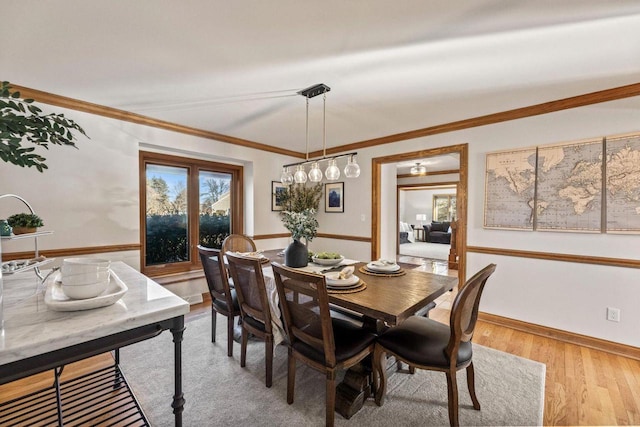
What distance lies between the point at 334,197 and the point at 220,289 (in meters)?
2.85

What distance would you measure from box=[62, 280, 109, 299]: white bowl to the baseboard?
367 centimetres

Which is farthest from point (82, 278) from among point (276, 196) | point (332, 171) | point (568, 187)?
point (568, 187)

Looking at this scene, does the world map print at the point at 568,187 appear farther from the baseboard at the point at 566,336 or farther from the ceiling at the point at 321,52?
the baseboard at the point at 566,336

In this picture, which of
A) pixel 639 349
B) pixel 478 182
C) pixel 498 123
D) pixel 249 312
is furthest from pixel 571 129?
pixel 249 312

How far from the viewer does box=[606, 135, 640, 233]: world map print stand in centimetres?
245

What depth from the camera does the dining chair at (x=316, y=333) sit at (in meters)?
1.56

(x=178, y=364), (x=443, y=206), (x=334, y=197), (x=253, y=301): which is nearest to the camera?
(x=178, y=364)

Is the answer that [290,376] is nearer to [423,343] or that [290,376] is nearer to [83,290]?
[423,343]

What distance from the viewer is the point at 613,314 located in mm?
2559

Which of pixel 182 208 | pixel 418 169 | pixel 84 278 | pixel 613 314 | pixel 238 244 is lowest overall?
pixel 613 314

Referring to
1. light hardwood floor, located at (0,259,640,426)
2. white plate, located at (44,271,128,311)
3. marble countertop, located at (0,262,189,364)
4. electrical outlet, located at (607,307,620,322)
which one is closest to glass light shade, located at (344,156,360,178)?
Result: marble countertop, located at (0,262,189,364)

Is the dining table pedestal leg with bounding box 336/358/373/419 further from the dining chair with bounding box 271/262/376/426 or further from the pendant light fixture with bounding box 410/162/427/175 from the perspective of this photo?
the pendant light fixture with bounding box 410/162/427/175

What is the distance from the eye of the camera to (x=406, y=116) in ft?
10.7

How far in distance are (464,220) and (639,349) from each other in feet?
5.92
